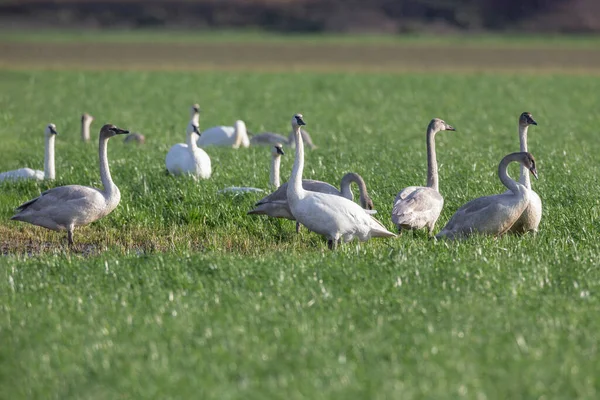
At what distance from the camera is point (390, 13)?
128125mm

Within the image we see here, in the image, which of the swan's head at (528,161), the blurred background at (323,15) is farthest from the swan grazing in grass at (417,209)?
the blurred background at (323,15)

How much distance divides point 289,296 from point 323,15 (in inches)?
5038

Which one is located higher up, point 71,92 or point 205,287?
point 205,287

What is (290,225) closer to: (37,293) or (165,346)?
(37,293)

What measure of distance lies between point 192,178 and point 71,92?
24.6m

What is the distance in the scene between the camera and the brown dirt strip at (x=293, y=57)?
195 ft

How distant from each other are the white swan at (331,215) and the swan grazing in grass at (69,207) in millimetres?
2143

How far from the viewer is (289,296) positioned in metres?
8.27

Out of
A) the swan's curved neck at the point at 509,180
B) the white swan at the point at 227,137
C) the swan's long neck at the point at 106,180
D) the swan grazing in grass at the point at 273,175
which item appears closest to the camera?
the swan's curved neck at the point at 509,180

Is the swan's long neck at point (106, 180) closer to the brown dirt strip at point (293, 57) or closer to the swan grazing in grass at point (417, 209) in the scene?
the swan grazing in grass at point (417, 209)

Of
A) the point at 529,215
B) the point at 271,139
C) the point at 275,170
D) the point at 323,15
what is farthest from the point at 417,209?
the point at 323,15

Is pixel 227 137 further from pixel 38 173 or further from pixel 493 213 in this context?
pixel 493 213

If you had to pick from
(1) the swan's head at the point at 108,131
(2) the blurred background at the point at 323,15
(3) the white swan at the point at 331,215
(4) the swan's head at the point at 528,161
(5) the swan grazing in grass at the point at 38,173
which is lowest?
(2) the blurred background at the point at 323,15

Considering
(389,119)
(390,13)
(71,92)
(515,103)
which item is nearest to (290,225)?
(389,119)
